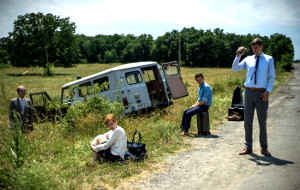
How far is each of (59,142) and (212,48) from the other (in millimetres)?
86940

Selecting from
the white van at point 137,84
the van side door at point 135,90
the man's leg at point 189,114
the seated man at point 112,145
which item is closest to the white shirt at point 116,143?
the seated man at point 112,145

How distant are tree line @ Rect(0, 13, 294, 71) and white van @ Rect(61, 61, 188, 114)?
30.0 metres

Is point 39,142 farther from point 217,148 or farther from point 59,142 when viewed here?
point 217,148

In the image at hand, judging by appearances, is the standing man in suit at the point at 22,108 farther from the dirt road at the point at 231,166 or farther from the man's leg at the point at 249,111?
the man's leg at the point at 249,111

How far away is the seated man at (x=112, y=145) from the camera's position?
4770mm

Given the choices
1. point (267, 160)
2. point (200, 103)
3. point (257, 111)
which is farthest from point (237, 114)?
point (267, 160)

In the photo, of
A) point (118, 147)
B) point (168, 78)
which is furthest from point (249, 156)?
point (168, 78)

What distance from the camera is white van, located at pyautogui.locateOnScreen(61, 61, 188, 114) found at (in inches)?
375

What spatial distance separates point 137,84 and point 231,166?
19.3ft

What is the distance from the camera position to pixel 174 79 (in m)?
11.0

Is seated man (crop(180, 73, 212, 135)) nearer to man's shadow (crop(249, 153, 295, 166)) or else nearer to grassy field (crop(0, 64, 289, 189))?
grassy field (crop(0, 64, 289, 189))

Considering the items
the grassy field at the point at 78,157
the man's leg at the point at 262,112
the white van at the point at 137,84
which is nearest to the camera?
the grassy field at the point at 78,157

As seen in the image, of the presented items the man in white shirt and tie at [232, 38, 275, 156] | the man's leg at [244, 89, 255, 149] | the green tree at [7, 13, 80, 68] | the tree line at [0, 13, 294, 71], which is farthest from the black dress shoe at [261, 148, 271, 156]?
the green tree at [7, 13, 80, 68]

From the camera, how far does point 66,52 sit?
52.9 meters
